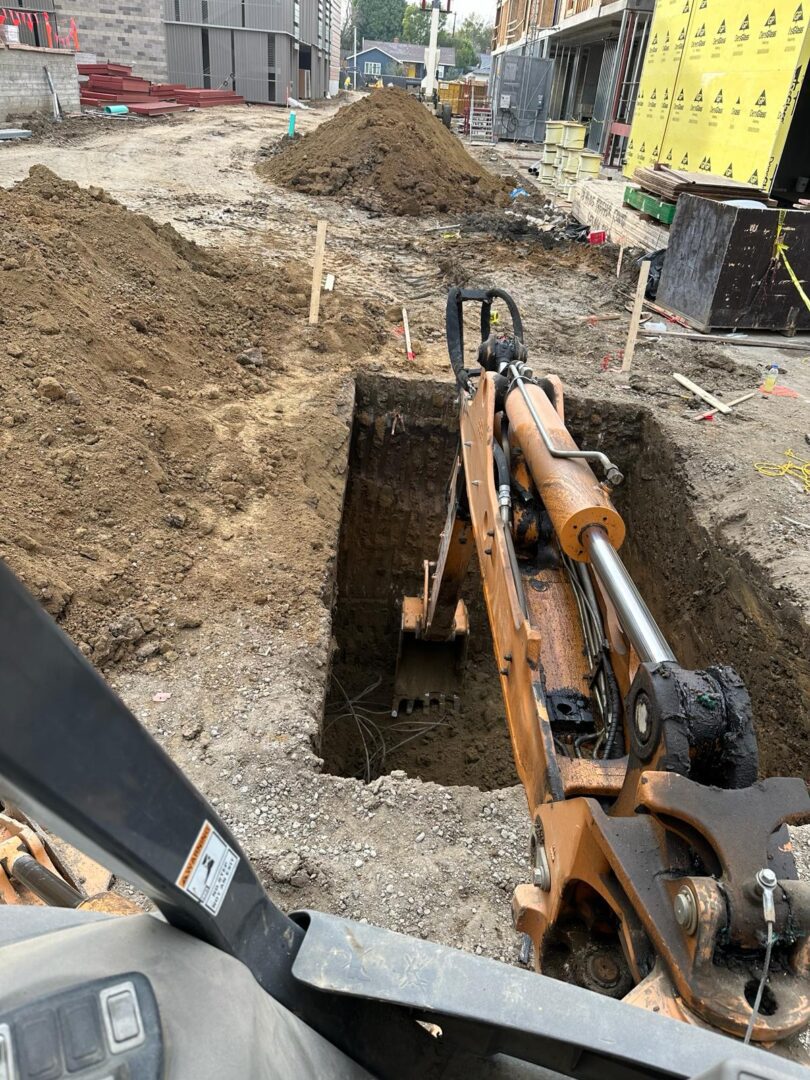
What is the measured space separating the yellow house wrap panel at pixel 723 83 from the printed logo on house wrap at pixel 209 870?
14.7m

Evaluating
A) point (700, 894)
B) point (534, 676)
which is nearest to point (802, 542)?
point (534, 676)

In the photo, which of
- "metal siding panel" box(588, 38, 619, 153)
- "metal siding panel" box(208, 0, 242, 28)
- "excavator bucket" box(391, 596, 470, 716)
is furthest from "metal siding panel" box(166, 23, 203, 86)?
"excavator bucket" box(391, 596, 470, 716)

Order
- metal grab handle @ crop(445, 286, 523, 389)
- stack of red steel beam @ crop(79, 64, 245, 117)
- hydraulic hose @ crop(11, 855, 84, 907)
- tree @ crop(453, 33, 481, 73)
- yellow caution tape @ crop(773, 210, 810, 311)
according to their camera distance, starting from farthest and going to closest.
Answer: tree @ crop(453, 33, 481, 73) < stack of red steel beam @ crop(79, 64, 245, 117) < yellow caution tape @ crop(773, 210, 810, 311) < metal grab handle @ crop(445, 286, 523, 389) < hydraulic hose @ crop(11, 855, 84, 907)

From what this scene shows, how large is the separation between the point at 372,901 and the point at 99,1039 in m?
2.69

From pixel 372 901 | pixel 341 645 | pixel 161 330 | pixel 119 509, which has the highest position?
pixel 161 330

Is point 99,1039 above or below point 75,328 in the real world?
above

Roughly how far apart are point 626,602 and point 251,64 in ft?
149

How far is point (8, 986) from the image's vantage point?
80 cm

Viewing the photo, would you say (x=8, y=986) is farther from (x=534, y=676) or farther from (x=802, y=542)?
(x=802, y=542)

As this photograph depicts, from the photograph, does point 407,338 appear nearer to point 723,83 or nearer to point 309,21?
point 723,83

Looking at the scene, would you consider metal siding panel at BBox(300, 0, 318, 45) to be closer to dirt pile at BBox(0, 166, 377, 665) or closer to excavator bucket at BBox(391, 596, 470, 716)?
dirt pile at BBox(0, 166, 377, 665)

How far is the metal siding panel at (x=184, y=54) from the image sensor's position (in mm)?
36156

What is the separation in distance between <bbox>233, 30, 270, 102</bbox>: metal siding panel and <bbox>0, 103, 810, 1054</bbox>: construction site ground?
3101 centimetres

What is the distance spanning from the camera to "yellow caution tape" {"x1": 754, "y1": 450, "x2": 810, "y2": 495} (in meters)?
6.91
